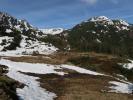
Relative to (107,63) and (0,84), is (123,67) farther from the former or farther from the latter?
(0,84)

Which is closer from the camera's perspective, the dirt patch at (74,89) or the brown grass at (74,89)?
the brown grass at (74,89)

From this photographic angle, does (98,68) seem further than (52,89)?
Yes

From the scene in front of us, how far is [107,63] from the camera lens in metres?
105

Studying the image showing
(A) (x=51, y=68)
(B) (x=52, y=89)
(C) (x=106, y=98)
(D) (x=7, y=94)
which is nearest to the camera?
(D) (x=7, y=94)

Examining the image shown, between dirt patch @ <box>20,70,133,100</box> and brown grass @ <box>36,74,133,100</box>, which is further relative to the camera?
dirt patch @ <box>20,70,133,100</box>

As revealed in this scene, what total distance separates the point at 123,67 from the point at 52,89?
56715 mm

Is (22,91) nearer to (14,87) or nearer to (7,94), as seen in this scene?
(14,87)

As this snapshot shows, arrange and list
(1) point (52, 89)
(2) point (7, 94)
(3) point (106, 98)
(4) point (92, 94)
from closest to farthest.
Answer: (2) point (7, 94), (3) point (106, 98), (4) point (92, 94), (1) point (52, 89)

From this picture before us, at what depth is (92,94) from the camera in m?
46.2

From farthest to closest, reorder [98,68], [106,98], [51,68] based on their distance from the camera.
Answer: [98,68]
[51,68]
[106,98]

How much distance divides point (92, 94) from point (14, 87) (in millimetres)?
11036

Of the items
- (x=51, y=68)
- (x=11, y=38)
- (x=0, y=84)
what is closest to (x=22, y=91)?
(x=0, y=84)

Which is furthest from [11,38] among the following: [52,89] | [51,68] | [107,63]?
[52,89]

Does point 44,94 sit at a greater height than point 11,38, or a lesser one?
lesser
